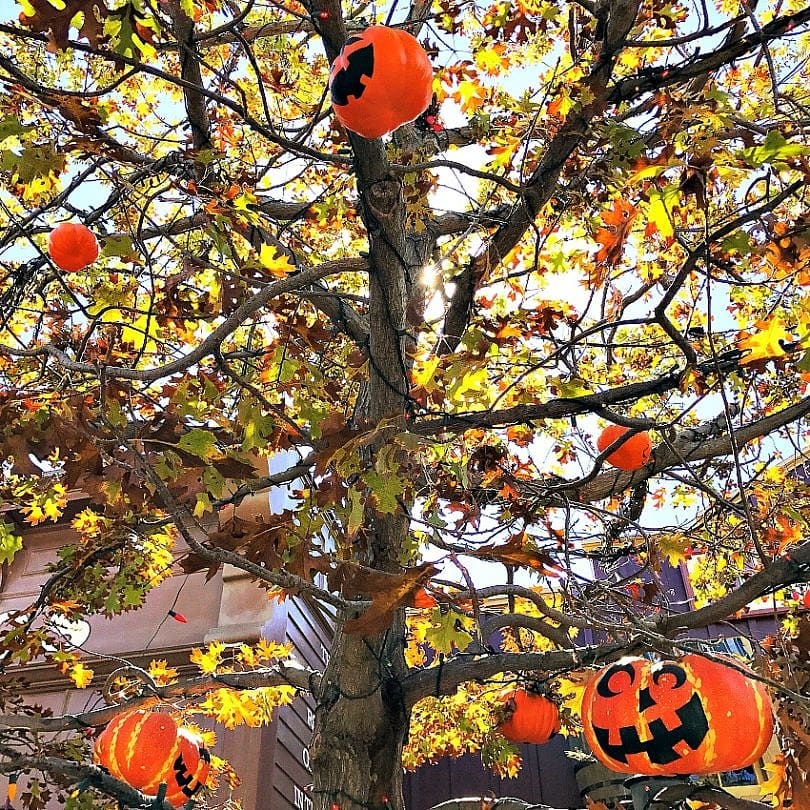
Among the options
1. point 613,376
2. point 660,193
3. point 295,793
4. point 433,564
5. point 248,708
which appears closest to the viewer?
point 433,564

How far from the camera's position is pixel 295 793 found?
25.4 ft

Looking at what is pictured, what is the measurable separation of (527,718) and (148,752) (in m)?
2.67

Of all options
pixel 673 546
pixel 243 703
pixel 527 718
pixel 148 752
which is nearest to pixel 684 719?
pixel 673 546

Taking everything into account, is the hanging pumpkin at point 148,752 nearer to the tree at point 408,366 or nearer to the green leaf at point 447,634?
the tree at point 408,366

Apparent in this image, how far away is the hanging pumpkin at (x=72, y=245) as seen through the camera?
12.4 feet

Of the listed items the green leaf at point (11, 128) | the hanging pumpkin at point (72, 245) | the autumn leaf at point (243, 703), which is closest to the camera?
the green leaf at point (11, 128)

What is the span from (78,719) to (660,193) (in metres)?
4.18

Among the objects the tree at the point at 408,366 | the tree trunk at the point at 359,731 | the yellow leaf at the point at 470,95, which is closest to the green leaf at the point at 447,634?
the tree at the point at 408,366

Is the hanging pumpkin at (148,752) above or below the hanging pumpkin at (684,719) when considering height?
above

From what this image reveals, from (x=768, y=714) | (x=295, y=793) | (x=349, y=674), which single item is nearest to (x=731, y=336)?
(x=768, y=714)

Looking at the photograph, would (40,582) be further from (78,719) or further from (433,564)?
(433,564)

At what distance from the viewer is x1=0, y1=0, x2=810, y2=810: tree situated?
2793 mm

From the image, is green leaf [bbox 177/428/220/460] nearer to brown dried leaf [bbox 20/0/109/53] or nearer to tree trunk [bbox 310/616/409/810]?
tree trunk [bbox 310/616/409/810]

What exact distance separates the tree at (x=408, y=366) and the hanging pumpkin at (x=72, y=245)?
0.58ft
